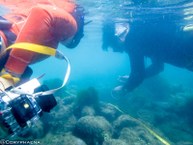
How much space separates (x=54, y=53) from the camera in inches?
108

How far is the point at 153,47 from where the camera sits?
437 inches

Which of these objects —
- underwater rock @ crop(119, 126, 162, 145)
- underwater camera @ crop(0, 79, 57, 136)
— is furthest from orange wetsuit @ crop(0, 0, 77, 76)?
underwater rock @ crop(119, 126, 162, 145)

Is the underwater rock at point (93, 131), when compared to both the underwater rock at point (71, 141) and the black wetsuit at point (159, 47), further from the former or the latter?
the black wetsuit at point (159, 47)

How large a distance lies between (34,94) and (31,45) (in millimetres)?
691

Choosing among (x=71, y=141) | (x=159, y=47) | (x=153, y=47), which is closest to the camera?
(x=71, y=141)

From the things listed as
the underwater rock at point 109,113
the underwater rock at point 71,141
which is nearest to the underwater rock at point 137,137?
the underwater rock at point 71,141

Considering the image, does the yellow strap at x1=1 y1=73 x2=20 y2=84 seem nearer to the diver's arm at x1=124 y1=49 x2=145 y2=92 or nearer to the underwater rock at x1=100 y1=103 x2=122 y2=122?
the underwater rock at x1=100 y1=103 x2=122 y2=122

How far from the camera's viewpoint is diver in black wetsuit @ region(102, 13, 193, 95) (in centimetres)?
988

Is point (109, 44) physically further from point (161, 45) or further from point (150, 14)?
point (150, 14)

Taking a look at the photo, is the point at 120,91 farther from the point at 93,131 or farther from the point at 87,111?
the point at 93,131

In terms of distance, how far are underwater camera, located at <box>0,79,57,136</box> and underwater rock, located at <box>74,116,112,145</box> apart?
17.7 feet

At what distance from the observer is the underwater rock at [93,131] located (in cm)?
742

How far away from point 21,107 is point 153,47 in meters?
9.79

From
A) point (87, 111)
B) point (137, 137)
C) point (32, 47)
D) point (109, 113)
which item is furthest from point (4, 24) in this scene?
point (109, 113)
